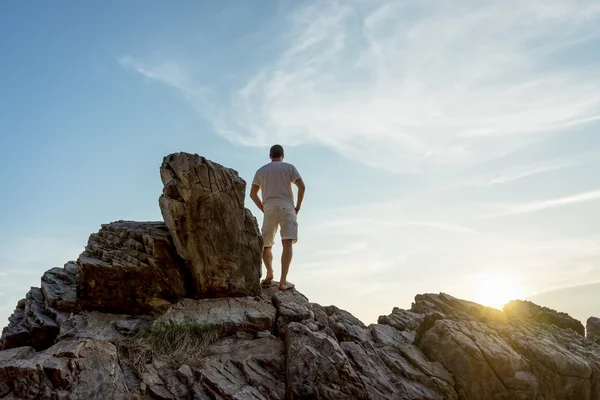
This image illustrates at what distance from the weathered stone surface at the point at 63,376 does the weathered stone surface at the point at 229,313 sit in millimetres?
2450

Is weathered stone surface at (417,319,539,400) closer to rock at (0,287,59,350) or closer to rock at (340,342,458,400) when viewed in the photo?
rock at (340,342,458,400)

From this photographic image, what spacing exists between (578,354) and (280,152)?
35.5 feet

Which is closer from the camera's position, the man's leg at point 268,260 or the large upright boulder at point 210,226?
the large upright boulder at point 210,226

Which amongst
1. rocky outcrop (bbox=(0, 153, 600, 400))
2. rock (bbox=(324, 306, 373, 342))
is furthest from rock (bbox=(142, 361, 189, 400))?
rock (bbox=(324, 306, 373, 342))

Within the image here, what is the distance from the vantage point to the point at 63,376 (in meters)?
9.14

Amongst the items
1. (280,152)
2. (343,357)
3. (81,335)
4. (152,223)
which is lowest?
(343,357)

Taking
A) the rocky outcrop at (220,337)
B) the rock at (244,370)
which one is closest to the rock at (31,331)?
the rocky outcrop at (220,337)

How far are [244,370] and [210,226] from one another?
14.1 ft

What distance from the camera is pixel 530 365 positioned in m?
13.1

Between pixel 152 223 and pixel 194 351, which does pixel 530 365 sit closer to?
pixel 194 351

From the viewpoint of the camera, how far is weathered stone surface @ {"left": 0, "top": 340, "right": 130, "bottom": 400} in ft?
29.3

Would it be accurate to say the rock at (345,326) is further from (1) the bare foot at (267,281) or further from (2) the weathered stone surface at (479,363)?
(1) the bare foot at (267,281)

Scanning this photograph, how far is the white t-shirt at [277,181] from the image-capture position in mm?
14750

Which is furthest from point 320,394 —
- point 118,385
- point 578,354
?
point 578,354
